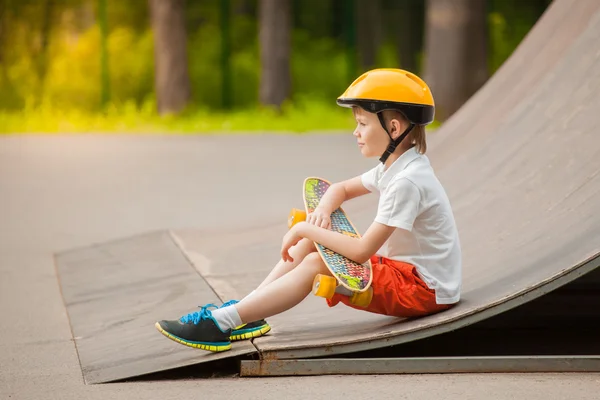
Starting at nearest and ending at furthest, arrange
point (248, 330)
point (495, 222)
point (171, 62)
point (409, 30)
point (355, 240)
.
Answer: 1. point (355, 240)
2. point (248, 330)
3. point (495, 222)
4. point (171, 62)
5. point (409, 30)

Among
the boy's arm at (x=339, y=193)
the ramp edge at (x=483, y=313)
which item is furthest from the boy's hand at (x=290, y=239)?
the ramp edge at (x=483, y=313)

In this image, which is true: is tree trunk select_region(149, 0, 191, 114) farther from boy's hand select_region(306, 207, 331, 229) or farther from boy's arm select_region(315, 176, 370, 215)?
boy's hand select_region(306, 207, 331, 229)

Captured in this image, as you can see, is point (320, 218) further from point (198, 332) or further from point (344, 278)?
point (198, 332)

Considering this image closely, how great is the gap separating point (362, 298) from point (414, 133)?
0.74m

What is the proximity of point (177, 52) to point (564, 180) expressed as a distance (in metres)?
15.6

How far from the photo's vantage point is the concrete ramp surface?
4621 mm

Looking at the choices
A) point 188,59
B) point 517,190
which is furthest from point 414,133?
point 188,59

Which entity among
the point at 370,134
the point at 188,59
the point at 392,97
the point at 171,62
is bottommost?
the point at 188,59

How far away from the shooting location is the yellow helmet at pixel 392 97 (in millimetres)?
4625

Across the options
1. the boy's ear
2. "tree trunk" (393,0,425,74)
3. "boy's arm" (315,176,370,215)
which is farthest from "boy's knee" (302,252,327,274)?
"tree trunk" (393,0,425,74)

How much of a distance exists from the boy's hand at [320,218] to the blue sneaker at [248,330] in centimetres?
47

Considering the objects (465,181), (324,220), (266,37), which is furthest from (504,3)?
(324,220)

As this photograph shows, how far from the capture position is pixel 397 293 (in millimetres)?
4656

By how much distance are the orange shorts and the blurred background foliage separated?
49.1 ft
